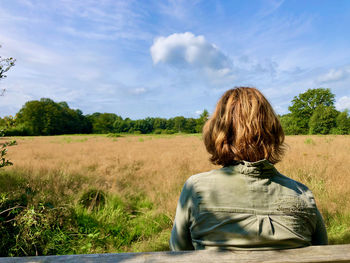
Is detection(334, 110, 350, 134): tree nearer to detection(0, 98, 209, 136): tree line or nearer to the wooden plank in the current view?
A: detection(0, 98, 209, 136): tree line

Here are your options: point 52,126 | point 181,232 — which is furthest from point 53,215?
point 52,126

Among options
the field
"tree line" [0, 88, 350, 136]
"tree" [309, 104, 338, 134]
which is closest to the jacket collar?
the field

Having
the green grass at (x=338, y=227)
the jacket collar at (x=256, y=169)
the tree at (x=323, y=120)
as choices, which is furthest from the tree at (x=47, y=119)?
the tree at (x=323, y=120)

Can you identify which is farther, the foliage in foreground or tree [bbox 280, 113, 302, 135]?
tree [bbox 280, 113, 302, 135]

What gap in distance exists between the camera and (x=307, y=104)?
4956 centimetres

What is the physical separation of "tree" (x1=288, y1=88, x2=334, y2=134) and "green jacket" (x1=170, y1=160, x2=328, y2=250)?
54.4 m

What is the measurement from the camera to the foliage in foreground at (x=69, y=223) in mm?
2996

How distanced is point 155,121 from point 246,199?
9977 cm

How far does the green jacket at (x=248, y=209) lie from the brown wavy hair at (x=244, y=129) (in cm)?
14

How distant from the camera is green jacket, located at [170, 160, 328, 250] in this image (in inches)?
43.0

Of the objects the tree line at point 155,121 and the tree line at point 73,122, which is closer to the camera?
the tree line at point 155,121

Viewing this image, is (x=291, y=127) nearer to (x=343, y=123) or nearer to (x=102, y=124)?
(x=343, y=123)

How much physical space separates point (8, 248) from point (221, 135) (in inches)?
141

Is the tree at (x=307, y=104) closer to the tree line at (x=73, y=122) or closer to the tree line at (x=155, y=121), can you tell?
the tree line at (x=155, y=121)
